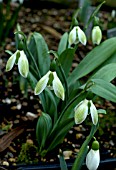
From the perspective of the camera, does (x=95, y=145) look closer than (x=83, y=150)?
Yes

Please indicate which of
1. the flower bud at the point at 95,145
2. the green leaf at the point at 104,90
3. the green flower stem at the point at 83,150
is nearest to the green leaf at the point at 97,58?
the green leaf at the point at 104,90

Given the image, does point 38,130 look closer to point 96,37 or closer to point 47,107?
point 47,107

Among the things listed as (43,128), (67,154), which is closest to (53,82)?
(43,128)

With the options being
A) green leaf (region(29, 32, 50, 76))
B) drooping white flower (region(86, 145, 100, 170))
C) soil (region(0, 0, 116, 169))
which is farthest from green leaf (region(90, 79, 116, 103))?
soil (region(0, 0, 116, 169))

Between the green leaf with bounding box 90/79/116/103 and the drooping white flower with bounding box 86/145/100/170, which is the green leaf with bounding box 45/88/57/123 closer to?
the green leaf with bounding box 90/79/116/103

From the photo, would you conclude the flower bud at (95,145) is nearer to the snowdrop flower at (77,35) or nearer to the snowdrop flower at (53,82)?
the snowdrop flower at (53,82)

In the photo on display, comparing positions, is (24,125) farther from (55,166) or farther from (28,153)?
(55,166)
